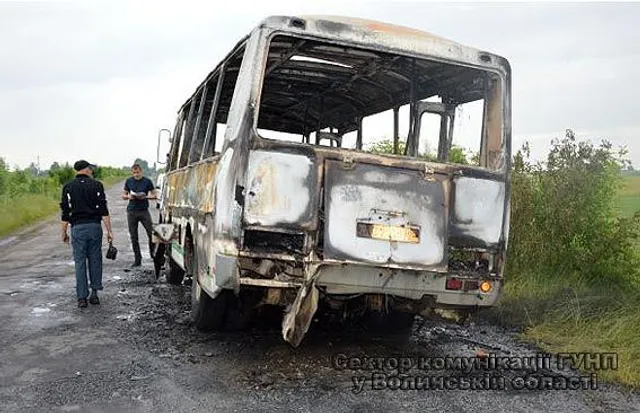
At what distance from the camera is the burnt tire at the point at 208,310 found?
5.82 metres

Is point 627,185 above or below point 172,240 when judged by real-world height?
above

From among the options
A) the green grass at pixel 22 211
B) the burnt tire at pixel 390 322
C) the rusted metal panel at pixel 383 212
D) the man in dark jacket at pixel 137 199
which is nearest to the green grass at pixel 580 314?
the burnt tire at pixel 390 322

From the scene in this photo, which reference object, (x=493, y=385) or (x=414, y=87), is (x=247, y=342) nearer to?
(x=493, y=385)

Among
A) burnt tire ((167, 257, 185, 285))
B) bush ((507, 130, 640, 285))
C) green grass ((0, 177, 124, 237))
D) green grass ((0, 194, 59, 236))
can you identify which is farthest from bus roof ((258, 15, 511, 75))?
green grass ((0, 194, 59, 236))

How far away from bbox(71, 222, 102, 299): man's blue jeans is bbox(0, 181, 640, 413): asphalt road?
10.1 inches

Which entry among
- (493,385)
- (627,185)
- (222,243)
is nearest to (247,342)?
(222,243)

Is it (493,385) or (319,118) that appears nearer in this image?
(493,385)

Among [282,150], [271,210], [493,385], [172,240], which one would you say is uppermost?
[282,150]

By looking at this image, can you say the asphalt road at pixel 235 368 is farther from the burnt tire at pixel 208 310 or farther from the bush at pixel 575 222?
the bush at pixel 575 222

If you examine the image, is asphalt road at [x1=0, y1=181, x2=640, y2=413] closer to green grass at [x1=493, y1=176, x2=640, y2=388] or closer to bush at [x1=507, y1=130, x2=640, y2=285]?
green grass at [x1=493, y1=176, x2=640, y2=388]

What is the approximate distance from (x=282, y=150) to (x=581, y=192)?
5059 millimetres

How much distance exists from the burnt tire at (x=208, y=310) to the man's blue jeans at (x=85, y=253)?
6.32 ft

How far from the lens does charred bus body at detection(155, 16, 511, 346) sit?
186 inches

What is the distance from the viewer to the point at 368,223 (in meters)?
4.81
